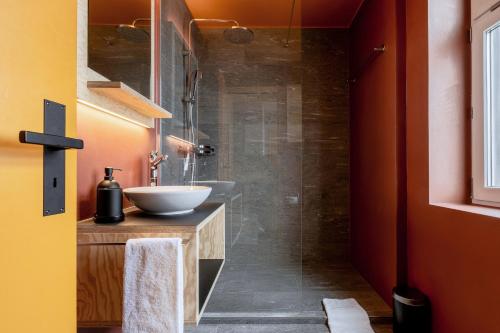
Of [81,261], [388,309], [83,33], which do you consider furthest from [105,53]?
[388,309]

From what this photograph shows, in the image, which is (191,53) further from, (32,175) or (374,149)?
(32,175)

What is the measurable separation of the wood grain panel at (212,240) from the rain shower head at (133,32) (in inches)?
42.6

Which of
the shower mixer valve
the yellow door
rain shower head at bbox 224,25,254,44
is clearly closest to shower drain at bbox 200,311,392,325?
the shower mixer valve

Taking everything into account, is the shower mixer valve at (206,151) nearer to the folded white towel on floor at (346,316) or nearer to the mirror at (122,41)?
the mirror at (122,41)

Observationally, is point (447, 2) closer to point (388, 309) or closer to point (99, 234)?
point (388, 309)

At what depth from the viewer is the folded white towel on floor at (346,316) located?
1.87 metres

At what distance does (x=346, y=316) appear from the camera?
199 cm

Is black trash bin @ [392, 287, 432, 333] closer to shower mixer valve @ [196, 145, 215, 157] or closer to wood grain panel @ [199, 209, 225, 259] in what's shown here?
wood grain panel @ [199, 209, 225, 259]

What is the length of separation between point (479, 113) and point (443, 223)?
619 mm

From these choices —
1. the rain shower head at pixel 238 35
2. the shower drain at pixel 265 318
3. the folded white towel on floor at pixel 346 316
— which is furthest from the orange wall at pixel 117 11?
the folded white towel on floor at pixel 346 316

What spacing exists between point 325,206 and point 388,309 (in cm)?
124

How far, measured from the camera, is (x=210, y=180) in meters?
2.77

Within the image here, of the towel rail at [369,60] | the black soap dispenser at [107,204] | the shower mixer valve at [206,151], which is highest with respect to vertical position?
the towel rail at [369,60]

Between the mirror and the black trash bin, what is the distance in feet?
6.37
